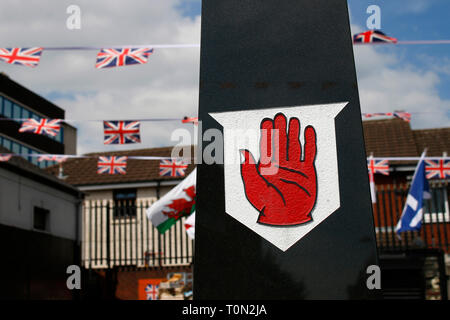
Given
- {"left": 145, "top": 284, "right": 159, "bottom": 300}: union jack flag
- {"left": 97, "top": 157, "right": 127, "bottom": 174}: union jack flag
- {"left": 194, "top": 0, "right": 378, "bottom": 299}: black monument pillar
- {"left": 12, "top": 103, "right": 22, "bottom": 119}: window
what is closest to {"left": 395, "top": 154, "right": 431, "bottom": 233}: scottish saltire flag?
{"left": 97, "top": 157, "right": 127, "bottom": 174}: union jack flag

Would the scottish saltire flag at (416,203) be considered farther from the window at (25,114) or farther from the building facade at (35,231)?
the window at (25,114)

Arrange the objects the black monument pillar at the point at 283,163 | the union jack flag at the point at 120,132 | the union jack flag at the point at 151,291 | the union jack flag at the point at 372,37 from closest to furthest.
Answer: the black monument pillar at the point at 283,163 < the union jack flag at the point at 372,37 < the union jack flag at the point at 120,132 < the union jack flag at the point at 151,291

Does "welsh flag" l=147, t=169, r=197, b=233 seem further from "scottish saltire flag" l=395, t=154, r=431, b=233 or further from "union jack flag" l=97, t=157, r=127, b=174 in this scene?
"scottish saltire flag" l=395, t=154, r=431, b=233

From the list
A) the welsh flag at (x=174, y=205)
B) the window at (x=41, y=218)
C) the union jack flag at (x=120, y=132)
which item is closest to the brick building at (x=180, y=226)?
the window at (x=41, y=218)

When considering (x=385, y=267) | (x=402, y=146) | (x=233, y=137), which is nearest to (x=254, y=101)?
(x=233, y=137)

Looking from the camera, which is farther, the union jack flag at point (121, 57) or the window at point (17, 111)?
the window at point (17, 111)

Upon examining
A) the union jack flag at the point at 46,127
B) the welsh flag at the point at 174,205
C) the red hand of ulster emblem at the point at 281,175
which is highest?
the union jack flag at the point at 46,127

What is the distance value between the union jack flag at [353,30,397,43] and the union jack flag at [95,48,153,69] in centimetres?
302

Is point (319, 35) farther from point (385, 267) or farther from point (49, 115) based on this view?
point (49, 115)

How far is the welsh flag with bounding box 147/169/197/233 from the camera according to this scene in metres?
A: 10.8

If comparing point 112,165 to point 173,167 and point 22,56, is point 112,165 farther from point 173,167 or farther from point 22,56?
point 22,56

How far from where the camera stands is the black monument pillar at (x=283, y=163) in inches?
149

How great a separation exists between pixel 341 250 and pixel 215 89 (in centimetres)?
147

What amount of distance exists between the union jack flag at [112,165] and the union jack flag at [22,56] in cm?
535
